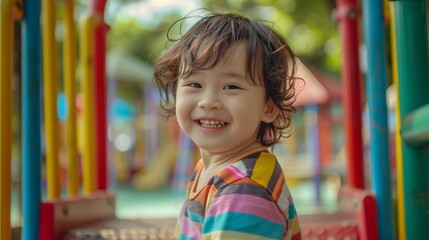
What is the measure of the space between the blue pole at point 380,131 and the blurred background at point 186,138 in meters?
1.86

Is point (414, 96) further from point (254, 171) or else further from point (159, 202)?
point (159, 202)

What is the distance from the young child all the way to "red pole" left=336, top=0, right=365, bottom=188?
83cm

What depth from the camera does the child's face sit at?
3.36 feet

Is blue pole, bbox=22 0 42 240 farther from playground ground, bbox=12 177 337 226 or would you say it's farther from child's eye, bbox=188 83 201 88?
playground ground, bbox=12 177 337 226

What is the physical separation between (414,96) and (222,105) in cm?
44

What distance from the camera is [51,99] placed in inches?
68.5

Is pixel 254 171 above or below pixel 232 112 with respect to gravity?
below

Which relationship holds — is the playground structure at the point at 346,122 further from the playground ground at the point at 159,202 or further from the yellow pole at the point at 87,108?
the playground ground at the point at 159,202

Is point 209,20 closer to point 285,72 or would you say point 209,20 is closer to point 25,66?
point 285,72

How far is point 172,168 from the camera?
9.59 metres

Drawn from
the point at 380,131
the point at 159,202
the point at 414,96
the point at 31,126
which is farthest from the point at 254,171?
the point at 159,202

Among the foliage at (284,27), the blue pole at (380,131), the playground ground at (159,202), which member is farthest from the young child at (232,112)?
the playground ground at (159,202)

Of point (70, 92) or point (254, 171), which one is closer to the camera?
point (254, 171)

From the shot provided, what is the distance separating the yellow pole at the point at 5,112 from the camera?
1.37 meters
